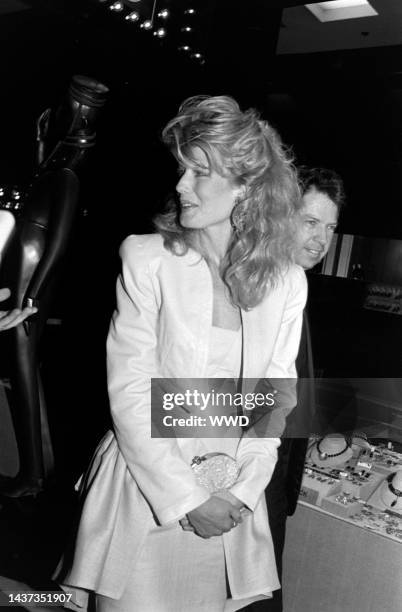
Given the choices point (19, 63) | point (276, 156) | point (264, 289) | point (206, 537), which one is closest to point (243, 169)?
point (276, 156)

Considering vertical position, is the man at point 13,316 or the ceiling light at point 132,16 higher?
the ceiling light at point 132,16

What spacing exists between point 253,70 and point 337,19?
393 mm

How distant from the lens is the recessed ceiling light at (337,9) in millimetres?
2238

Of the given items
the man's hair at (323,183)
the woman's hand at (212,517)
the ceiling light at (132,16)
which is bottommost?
the woman's hand at (212,517)

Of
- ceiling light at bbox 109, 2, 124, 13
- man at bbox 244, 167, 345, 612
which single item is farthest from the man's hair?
ceiling light at bbox 109, 2, 124, 13

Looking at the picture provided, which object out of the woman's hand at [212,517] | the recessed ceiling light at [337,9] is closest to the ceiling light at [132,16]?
the recessed ceiling light at [337,9]

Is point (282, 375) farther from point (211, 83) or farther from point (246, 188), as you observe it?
point (211, 83)

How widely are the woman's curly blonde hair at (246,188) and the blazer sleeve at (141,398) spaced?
0.12 m

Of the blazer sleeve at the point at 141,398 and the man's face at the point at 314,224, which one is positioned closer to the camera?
the blazer sleeve at the point at 141,398

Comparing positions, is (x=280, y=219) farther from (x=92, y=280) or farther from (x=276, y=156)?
(x=92, y=280)

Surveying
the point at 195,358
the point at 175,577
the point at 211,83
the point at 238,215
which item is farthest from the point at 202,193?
the point at 211,83

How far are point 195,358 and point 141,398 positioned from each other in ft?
0.48

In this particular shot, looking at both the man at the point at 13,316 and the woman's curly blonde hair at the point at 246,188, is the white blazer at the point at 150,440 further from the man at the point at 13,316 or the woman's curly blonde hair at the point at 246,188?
the man at the point at 13,316

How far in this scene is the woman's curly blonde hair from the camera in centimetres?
131
